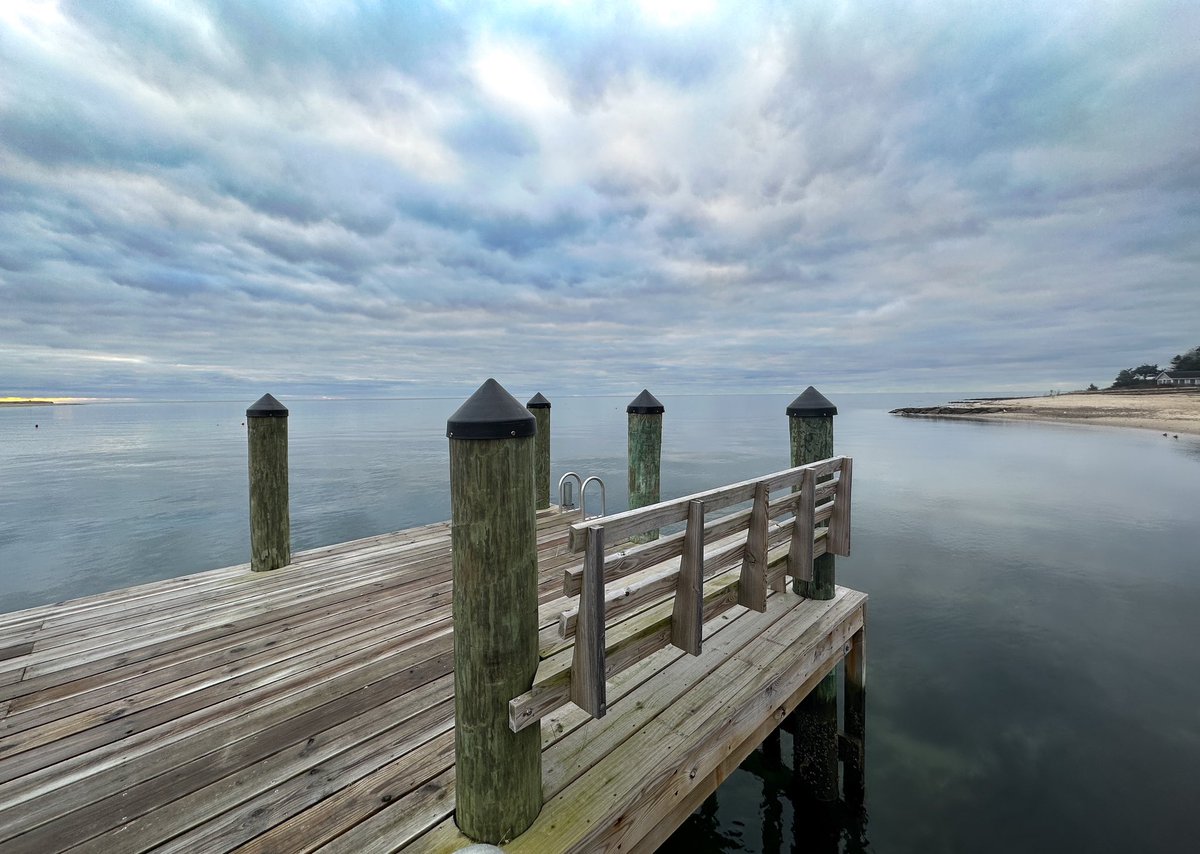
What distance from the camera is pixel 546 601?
17.1 feet

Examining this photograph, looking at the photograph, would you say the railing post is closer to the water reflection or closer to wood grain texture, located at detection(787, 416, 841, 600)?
wood grain texture, located at detection(787, 416, 841, 600)

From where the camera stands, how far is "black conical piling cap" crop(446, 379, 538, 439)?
226 centimetres

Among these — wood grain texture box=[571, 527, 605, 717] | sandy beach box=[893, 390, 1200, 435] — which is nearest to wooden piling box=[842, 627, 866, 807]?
wood grain texture box=[571, 527, 605, 717]

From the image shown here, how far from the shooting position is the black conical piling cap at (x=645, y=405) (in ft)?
21.9

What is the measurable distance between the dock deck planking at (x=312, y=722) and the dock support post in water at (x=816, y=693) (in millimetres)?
308

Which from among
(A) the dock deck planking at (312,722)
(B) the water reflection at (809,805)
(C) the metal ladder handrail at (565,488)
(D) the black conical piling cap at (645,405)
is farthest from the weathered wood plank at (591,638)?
(C) the metal ladder handrail at (565,488)

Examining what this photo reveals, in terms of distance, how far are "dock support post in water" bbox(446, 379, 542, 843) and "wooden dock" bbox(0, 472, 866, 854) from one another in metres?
0.16

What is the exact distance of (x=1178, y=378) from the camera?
333 feet

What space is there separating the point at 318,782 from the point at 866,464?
39784 millimetres

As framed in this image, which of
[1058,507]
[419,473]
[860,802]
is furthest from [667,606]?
[419,473]

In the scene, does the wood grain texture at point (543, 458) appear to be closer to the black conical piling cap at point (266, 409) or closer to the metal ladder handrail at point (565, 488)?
the metal ladder handrail at point (565, 488)

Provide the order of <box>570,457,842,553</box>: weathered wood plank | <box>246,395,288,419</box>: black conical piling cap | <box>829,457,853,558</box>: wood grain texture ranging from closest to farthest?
1. <box>570,457,842,553</box>: weathered wood plank
2. <box>829,457,853,558</box>: wood grain texture
3. <box>246,395,288,419</box>: black conical piling cap

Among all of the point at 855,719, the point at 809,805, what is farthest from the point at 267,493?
the point at 855,719

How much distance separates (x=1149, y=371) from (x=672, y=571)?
545ft
